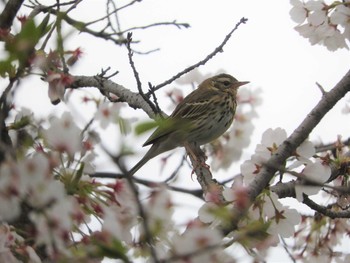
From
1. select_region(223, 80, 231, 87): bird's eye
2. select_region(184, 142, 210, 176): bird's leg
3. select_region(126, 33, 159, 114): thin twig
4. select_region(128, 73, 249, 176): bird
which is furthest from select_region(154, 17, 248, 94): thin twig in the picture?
select_region(223, 80, 231, 87): bird's eye

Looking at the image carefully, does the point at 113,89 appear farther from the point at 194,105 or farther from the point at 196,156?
the point at 194,105

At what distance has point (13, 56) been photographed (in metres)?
1.94

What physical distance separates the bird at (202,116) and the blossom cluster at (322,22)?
2.23 metres

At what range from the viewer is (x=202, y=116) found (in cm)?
749

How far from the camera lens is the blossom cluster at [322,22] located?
3.93 meters

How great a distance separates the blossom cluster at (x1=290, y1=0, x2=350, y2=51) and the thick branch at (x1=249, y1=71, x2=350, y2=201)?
346 millimetres

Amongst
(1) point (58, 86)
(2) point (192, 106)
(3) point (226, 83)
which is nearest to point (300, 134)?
(1) point (58, 86)

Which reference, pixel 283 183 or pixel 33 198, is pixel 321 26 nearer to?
pixel 283 183

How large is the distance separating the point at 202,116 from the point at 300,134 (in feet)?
13.1

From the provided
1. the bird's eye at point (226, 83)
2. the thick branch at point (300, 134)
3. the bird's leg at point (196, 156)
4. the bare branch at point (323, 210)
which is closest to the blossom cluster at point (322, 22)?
the thick branch at point (300, 134)

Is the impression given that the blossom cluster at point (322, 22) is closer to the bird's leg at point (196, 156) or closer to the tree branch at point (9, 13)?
the bird's leg at point (196, 156)

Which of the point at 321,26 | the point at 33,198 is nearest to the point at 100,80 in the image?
the point at 321,26

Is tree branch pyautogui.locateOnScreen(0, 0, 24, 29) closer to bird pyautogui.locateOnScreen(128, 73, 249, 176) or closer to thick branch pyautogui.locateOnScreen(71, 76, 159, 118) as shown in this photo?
thick branch pyautogui.locateOnScreen(71, 76, 159, 118)

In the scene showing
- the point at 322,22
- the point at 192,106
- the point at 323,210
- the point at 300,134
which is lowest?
the point at 323,210
